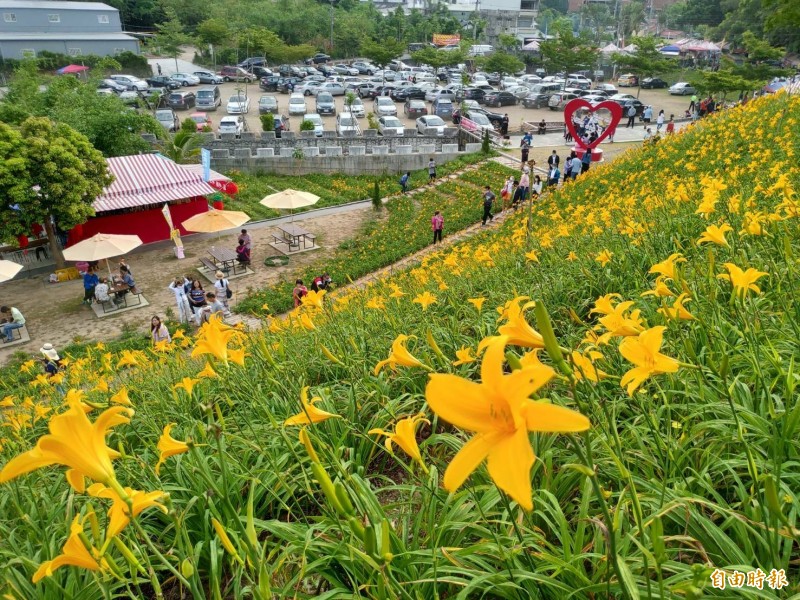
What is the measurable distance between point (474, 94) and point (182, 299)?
27.0m

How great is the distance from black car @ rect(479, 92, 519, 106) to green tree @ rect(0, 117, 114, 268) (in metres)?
24.6

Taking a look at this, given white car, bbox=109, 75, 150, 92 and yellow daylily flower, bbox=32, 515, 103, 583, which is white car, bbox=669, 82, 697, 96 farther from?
yellow daylily flower, bbox=32, 515, 103, 583

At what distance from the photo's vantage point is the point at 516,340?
4.43 feet

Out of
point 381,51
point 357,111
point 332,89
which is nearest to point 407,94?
point 332,89

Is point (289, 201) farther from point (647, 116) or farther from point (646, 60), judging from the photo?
point (646, 60)

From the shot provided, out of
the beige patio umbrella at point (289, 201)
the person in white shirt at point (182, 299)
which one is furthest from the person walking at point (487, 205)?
the person in white shirt at point (182, 299)

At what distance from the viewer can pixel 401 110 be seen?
30.4 m

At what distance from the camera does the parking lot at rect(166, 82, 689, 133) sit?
87.0 ft

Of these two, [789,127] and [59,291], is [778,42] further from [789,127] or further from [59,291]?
[59,291]

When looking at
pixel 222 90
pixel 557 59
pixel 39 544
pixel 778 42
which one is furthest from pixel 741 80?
pixel 222 90

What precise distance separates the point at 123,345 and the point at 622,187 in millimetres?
9187

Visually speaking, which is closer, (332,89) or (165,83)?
(332,89)

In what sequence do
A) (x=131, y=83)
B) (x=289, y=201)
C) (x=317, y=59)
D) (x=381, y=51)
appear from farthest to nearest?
(x=317, y=59)
(x=381, y=51)
(x=131, y=83)
(x=289, y=201)

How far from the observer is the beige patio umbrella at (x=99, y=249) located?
10.1m
